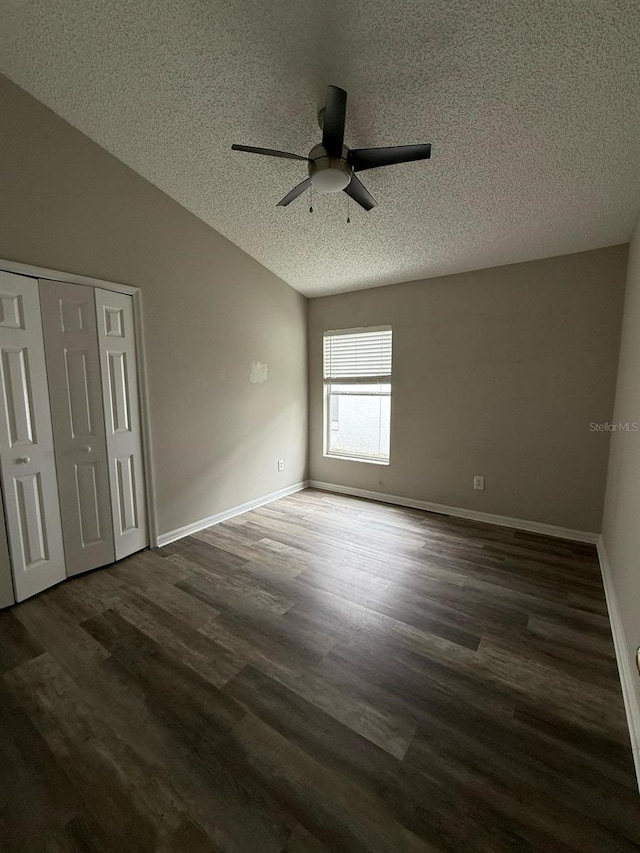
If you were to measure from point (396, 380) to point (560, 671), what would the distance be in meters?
2.95

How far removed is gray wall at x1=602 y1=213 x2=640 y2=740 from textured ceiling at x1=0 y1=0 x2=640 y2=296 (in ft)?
2.48

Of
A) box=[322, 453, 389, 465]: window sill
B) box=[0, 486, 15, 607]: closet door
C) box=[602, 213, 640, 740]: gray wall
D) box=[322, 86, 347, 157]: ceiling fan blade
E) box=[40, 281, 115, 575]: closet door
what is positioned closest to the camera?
box=[322, 86, 347, 157]: ceiling fan blade

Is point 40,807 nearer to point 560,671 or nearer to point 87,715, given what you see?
point 87,715

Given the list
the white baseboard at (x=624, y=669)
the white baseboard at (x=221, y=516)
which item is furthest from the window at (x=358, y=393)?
the white baseboard at (x=624, y=669)

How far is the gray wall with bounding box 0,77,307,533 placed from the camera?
2.26 metres

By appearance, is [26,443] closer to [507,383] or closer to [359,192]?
[359,192]

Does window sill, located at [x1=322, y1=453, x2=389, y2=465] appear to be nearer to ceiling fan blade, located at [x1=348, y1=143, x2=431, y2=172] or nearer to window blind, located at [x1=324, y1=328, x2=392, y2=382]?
window blind, located at [x1=324, y1=328, x2=392, y2=382]

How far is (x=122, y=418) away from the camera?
2.78 meters

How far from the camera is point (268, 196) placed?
2779 mm

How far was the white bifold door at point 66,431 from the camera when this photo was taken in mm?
2203

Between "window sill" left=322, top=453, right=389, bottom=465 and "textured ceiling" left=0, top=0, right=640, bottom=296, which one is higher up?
"textured ceiling" left=0, top=0, right=640, bottom=296

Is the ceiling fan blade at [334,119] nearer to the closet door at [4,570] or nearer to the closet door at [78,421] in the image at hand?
the closet door at [78,421]

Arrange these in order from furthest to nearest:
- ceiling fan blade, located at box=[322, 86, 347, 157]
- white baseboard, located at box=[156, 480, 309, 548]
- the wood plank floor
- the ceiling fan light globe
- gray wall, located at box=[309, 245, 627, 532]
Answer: white baseboard, located at box=[156, 480, 309, 548] → gray wall, located at box=[309, 245, 627, 532] → the ceiling fan light globe → ceiling fan blade, located at box=[322, 86, 347, 157] → the wood plank floor

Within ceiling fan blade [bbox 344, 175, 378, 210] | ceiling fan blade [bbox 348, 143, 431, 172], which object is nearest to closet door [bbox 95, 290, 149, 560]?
ceiling fan blade [bbox 344, 175, 378, 210]
